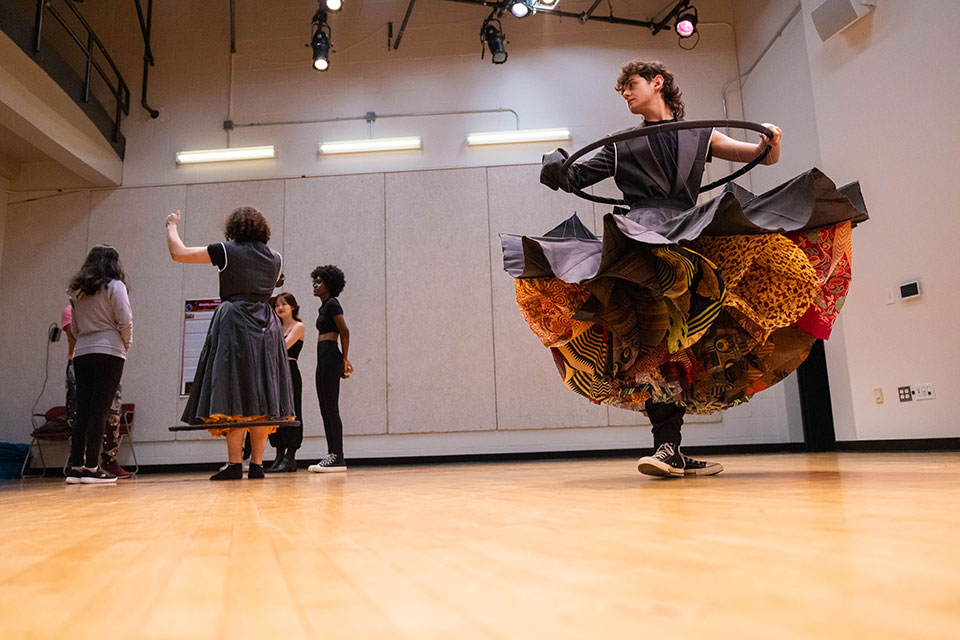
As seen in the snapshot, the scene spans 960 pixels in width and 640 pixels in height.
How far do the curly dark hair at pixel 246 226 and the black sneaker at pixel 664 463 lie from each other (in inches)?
86.1

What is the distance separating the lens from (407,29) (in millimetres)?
6996

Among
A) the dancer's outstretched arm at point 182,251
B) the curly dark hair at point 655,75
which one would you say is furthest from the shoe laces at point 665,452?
the dancer's outstretched arm at point 182,251

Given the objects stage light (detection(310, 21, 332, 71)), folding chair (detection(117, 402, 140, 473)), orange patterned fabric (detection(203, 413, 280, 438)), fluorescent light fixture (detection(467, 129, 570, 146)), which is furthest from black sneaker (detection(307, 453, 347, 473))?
stage light (detection(310, 21, 332, 71))

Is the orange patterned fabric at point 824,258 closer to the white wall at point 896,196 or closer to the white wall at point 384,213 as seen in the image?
the white wall at point 896,196

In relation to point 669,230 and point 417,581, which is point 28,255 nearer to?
point 669,230

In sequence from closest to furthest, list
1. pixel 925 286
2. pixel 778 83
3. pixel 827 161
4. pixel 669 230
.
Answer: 1. pixel 669 230
2. pixel 925 286
3. pixel 827 161
4. pixel 778 83

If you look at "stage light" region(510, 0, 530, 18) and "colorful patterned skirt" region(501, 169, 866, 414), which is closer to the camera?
"colorful patterned skirt" region(501, 169, 866, 414)

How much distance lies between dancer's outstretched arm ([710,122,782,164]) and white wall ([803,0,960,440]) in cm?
282

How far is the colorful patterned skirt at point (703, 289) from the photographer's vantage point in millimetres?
1624

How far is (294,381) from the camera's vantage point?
15.5 feet

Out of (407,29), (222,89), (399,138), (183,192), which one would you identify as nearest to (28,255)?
(183,192)

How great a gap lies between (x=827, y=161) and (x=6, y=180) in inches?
286

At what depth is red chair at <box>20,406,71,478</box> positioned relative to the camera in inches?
226

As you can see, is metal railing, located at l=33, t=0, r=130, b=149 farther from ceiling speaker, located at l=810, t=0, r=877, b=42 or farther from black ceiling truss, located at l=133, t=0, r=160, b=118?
ceiling speaker, located at l=810, t=0, r=877, b=42
